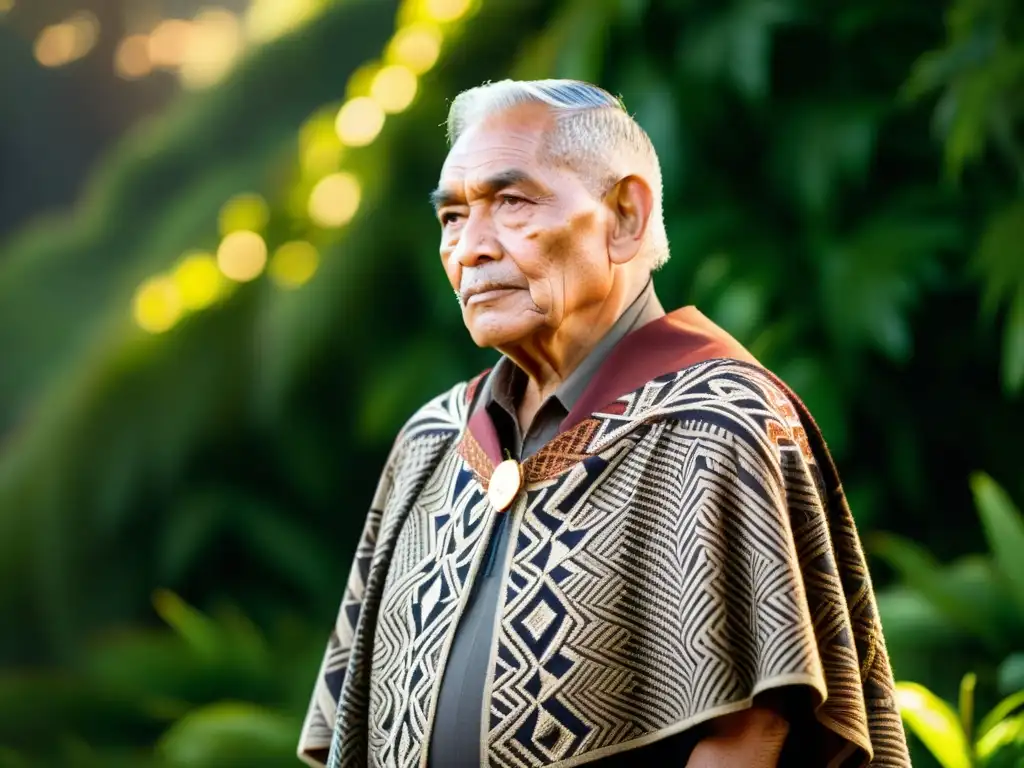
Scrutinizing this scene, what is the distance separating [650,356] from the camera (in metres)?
1.80

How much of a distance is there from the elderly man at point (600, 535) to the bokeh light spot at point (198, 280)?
3.56 m

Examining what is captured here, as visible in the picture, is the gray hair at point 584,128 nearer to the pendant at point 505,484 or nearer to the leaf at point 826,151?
the pendant at point 505,484

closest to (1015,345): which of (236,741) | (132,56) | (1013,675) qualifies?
(1013,675)

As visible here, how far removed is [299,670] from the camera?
4.63 m

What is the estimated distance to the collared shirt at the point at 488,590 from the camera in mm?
1722

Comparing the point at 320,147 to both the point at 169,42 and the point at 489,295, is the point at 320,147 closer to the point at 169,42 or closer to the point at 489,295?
the point at 169,42

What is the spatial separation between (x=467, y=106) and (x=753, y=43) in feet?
8.90

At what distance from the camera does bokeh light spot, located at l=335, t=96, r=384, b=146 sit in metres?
5.16

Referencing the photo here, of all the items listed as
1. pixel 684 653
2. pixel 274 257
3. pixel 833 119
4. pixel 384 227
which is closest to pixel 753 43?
pixel 833 119

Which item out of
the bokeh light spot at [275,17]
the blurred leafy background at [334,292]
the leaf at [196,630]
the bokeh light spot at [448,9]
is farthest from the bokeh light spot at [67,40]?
the leaf at [196,630]

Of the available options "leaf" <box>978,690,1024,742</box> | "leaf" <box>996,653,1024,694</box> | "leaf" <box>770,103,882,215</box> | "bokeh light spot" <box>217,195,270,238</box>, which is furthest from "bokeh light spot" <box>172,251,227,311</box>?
"leaf" <box>978,690,1024,742</box>

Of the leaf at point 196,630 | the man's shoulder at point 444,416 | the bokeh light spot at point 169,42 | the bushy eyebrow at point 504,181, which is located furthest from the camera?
the bokeh light spot at point 169,42

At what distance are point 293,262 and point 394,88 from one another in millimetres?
695

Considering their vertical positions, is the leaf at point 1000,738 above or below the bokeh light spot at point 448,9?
below
